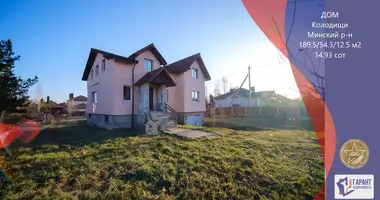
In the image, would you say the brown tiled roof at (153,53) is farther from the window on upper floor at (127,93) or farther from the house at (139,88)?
the window on upper floor at (127,93)

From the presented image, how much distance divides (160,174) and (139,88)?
29.4 ft

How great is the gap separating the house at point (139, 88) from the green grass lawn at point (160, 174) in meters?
5.62

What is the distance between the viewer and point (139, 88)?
12195mm

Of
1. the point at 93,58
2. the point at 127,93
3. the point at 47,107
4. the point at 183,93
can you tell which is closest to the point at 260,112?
the point at 183,93

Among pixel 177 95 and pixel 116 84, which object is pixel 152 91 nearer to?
pixel 177 95

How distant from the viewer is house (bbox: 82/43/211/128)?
11.3 metres

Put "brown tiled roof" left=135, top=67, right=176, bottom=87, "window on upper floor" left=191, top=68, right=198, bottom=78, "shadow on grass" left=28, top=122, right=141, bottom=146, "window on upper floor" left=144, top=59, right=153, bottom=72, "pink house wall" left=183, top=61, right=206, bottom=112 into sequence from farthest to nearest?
"window on upper floor" left=191, top=68, right=198, bottom=78, "pink house wall" left=183, top=61, right=206, bottom=112, "window on upper floor" left=144, top=59, right=153, bottom=72, "brown tiled roof" left=135, top=67, right=176, bottom=87, "shadow on grass" left=28, top=122, right=141, bottom=146

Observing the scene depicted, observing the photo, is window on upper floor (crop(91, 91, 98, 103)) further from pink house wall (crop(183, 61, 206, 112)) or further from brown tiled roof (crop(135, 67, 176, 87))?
pink house wall (crop(183, 61, 206, 112))

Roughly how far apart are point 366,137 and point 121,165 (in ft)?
16.2

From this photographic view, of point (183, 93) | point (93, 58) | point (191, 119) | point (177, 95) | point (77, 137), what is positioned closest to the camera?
point (77, 137)

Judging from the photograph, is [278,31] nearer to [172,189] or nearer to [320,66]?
[320,66]

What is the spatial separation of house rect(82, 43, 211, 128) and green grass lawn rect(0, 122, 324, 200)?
5616 mm

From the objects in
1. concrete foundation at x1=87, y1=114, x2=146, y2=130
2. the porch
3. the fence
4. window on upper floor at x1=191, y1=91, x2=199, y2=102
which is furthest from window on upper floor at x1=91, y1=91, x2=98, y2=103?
the fence

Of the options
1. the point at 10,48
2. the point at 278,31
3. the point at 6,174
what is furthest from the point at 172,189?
the point at 10,48
